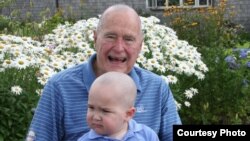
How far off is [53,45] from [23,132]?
1929mm

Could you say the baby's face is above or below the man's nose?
below

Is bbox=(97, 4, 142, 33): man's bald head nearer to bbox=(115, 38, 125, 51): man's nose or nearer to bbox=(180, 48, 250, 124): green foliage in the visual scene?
bbox=(115, 38, 125, 51): man's nose

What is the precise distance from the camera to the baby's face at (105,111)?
2.51 meters

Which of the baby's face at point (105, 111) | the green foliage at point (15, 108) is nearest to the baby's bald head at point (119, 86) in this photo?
the baby's face at point (105, 111)

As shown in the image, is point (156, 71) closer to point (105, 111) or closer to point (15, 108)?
point (15, 108)

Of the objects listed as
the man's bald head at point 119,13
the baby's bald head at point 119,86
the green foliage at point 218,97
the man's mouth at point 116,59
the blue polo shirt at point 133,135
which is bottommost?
the green foliage at point 218,97

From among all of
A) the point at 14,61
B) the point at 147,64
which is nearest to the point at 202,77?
the point at 147,64

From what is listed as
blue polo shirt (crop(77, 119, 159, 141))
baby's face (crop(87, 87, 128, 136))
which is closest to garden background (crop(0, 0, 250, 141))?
blue polo shirt (crop(77, 119, 159, 141))

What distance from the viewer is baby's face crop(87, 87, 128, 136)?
2508 mm

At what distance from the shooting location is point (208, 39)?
34.1 feet

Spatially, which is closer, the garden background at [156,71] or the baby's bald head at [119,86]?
the baby's bald head at [119,86]

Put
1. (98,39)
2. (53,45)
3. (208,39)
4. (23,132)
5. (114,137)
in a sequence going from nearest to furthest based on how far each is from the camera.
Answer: (114,137) < (98,39) < (23,132) < (53,45) < (208,39)

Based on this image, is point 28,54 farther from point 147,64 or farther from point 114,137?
point 114,137

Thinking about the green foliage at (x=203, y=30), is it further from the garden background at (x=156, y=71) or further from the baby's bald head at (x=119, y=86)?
the baby's bald head at (x=119, y=86)
